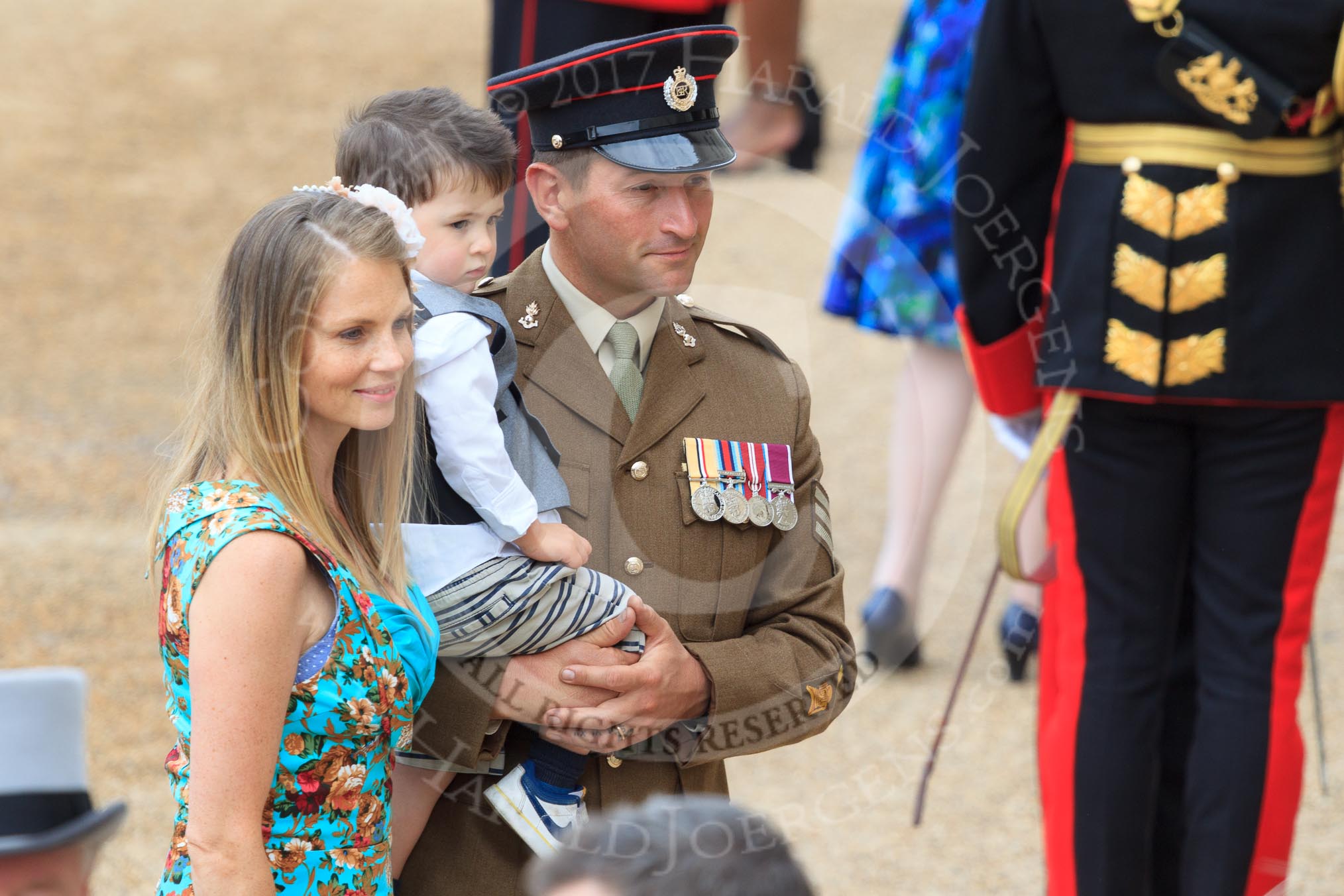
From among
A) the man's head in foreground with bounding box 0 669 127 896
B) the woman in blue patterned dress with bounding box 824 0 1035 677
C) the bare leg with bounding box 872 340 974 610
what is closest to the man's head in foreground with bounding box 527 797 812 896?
the man's head in foreground with bounding box 0 669 127 896

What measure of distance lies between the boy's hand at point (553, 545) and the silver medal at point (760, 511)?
0.21 m

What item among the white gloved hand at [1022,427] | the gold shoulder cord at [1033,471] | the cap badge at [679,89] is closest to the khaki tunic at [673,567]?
the cap badge at [679,89]

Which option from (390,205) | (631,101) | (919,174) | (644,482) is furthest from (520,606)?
(919,174)

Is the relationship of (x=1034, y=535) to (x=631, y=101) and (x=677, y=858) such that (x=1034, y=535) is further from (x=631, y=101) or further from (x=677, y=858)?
(x=677, y=858)

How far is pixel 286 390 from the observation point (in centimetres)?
173

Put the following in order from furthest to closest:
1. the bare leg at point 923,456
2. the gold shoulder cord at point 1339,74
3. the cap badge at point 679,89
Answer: the bare leg at point 923,456, the gold shoulder cord at point 1339,74, the cap badge at point 679,89

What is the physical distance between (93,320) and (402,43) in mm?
4537

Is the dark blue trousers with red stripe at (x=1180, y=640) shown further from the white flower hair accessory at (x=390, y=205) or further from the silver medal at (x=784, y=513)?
the white flower hair accessory at (x=390, y=205)

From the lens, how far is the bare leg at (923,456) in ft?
13.9

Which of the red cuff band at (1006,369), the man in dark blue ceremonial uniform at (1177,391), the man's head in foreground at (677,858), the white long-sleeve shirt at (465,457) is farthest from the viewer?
the red cuff band at (1006,369)

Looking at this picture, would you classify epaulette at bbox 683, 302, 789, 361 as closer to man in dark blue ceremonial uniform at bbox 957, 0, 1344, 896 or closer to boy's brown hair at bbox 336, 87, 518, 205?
boy's brown hair at bbox 336, 87, 518, 205

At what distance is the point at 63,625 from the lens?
4664 millimetres

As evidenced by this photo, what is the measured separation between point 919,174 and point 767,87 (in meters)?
1.79

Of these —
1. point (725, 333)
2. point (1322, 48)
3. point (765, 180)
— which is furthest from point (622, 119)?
point (1322, 48)
